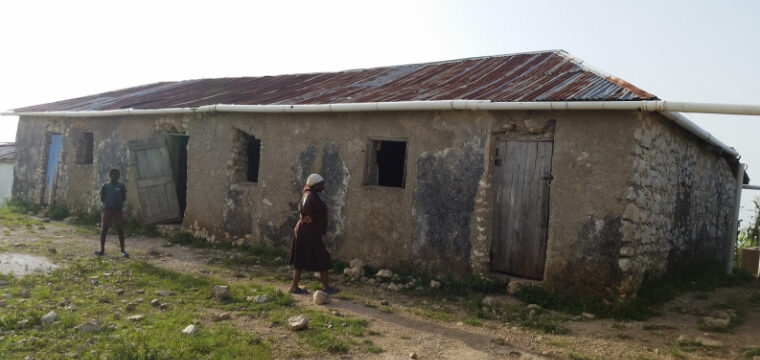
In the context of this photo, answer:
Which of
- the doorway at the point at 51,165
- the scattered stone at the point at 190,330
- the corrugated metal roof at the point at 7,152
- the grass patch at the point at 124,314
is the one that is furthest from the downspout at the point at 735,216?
the corrugated metal roof at the point at 7,152

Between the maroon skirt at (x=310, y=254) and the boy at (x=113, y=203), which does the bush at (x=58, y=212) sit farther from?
the maroon skirt at (x=310, y=254)

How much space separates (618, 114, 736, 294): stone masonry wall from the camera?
6.21 metres

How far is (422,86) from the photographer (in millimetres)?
8680

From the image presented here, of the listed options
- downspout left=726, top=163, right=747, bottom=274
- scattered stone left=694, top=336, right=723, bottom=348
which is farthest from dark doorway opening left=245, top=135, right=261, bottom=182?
downspout left=726, top=163, right=747, bottom=274

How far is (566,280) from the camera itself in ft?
21.1

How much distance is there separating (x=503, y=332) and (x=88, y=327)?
3.55m

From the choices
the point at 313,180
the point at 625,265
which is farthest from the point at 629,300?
the point at 313,180

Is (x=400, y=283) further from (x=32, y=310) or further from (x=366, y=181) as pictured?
(x=32, y=310)

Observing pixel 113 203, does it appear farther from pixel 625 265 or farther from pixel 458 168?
pixel 625 265

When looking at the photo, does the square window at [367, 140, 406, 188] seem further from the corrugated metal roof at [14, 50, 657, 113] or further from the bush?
the bush

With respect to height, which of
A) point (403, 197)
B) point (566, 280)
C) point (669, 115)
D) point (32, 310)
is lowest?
point (32, 310)

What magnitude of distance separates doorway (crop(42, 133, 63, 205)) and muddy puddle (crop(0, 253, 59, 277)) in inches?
229

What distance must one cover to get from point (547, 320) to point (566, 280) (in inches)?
35.5

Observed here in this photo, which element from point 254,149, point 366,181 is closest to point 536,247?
point 366,181
